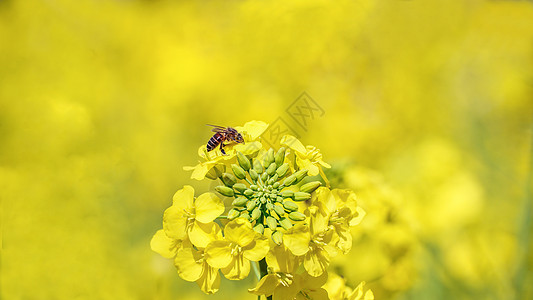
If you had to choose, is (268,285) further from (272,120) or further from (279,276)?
(272,120)

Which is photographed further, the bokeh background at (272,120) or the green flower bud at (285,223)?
the bokeh background at (272,120)

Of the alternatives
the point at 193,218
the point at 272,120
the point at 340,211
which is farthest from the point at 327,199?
the point at 272,120

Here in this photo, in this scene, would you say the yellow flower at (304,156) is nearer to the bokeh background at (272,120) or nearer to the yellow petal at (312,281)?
the yellow petal at (312,281)

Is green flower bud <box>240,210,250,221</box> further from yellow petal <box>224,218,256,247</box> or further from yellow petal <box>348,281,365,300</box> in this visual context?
yellow petal <box>348,281,365,300</box>

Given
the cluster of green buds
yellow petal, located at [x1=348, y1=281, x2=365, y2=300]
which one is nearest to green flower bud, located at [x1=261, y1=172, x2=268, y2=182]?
the cluster of green buds

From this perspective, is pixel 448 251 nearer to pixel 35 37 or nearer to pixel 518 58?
pixel 518 58

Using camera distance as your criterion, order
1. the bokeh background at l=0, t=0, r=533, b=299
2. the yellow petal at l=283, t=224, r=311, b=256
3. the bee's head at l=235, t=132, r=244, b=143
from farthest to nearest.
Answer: the bokeh background at l=0, t=0, r=533, b=299 → the bee's head at l=235, t=132, r=244, b=143 → the yellow petal at l=283, t=224, r=311, b=256

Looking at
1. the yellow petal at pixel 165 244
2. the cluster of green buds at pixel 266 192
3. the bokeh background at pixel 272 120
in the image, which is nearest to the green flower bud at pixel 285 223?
the cluster of green buds at pixel 266 192
